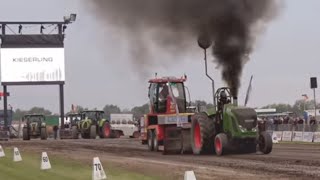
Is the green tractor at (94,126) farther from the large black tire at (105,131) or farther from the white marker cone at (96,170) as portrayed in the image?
the white marker cone at (96,170)

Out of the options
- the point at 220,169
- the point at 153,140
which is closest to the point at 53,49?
the point at 153,140

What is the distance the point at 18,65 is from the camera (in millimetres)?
71000

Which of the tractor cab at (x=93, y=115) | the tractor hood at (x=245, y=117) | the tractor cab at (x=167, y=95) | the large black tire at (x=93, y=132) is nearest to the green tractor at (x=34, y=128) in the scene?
the tractor cab at (x=93, y=115)

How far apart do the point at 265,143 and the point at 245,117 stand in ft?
4.51

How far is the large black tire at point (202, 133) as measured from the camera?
22.0 m

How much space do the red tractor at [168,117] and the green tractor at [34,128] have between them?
83.8 ft

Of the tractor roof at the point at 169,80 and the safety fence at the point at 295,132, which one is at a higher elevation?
the tractor roof at the point at 169,80

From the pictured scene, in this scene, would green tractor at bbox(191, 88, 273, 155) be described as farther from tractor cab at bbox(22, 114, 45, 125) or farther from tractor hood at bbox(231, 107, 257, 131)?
tractor cab at bbox(22, 114, 45, 125)

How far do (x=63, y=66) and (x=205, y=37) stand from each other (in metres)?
51.0

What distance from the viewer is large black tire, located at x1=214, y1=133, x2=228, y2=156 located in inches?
837

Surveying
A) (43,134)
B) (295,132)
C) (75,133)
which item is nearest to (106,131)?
(75,133)

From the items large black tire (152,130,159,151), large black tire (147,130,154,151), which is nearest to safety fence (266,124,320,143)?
large black tire (147,130,154,151)

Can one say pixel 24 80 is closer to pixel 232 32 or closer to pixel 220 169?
pixel 232 32

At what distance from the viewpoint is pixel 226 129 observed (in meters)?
21.5
